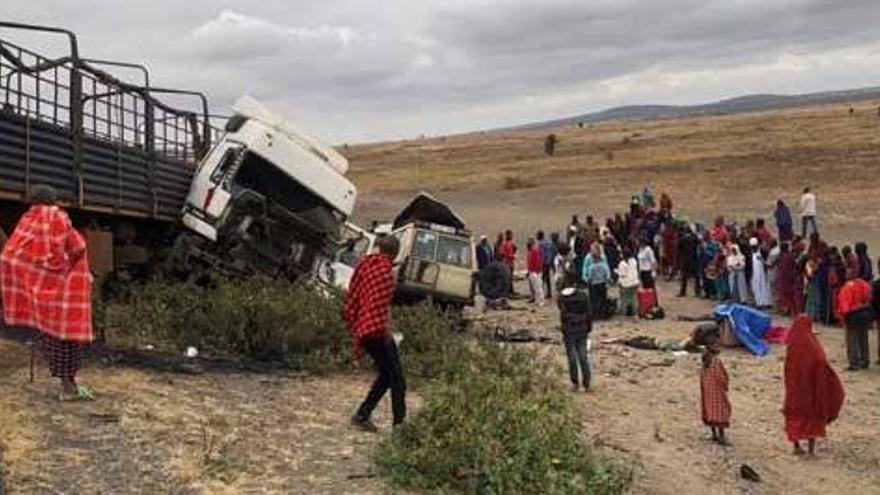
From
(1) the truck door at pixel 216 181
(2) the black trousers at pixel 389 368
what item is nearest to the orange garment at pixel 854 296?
(1) the truck door at pixel 216 181

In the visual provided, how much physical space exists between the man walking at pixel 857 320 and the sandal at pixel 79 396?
10.3 metres

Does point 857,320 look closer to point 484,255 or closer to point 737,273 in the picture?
point 737,273

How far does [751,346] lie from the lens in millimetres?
17125

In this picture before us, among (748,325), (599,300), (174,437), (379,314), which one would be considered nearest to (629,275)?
(599,300)

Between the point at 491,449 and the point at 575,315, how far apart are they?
5860mm

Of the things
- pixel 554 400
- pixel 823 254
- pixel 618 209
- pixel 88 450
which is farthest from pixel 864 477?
pixel 618 209

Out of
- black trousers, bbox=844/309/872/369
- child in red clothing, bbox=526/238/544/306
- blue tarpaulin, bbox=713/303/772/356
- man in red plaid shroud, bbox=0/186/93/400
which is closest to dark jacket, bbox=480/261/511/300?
child in red clothing, bbox=526/238/544/306

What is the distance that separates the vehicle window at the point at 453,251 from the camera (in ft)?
63.0

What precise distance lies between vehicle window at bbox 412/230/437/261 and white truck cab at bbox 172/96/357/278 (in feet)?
7.02

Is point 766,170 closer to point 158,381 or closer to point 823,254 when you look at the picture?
point 823,254

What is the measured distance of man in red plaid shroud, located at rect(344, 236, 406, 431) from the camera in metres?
8.52

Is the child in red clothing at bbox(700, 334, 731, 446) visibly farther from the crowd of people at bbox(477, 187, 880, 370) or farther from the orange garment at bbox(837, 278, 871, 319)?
the orange garment at bbox(837, 278, 871, 319)

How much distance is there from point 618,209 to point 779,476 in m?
31.0

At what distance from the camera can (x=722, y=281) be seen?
2203 cm
